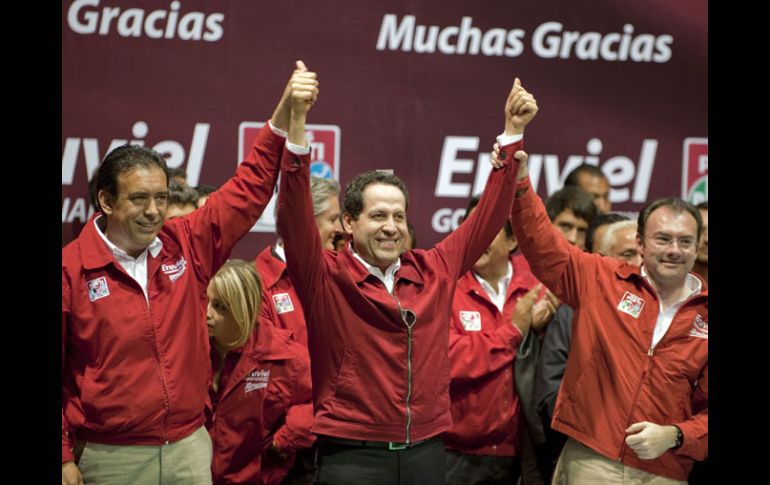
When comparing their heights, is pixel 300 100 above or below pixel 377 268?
above

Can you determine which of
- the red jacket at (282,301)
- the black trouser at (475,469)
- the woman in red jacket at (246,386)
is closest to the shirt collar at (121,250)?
the woman in red jacket at (246,386)

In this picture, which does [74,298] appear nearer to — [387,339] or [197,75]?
[387,339]

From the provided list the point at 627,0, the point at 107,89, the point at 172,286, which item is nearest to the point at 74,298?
the point at 172,286

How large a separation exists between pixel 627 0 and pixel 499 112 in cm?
106

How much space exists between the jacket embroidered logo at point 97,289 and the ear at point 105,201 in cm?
26

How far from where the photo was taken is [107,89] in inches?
209

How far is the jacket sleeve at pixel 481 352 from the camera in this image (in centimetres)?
394

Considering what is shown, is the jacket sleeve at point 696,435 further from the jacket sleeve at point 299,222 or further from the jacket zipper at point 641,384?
the jacket sleeve at point 299,222

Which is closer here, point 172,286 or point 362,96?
point 172,286

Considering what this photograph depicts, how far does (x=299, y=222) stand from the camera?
2.99 metres

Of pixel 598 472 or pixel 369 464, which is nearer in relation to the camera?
pixel 369 464

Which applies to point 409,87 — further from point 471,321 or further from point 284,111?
point 284,111

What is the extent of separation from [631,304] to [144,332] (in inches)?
68.3

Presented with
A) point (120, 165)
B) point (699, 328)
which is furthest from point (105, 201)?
point (699, 328)
